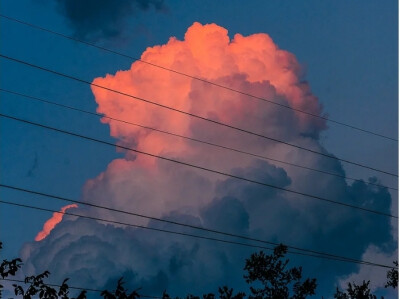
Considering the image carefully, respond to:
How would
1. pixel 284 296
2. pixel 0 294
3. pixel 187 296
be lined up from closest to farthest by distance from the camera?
pixel 0 294
pixel 187 296
pixel 284 296

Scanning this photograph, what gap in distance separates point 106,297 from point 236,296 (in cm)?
2353

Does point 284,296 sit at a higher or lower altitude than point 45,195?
higher

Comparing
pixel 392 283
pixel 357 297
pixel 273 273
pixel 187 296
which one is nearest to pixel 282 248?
pixel 273 273

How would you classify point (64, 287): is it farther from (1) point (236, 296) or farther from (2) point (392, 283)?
(2) point (392, 283)

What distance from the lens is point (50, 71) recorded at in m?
28.6

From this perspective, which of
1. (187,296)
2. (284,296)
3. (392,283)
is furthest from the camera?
(392,283)

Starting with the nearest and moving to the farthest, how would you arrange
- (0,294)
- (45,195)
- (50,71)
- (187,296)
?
(0,294) → (45,195) → (50,71) → (187,296)

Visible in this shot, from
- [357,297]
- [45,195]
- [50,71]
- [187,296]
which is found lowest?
[45,195]

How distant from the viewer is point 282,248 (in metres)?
56.1

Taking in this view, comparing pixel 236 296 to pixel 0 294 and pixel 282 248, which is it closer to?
pixel 282 248

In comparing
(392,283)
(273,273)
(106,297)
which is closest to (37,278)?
(106,297)

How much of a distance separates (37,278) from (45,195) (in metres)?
4.70

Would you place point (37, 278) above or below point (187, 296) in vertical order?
below

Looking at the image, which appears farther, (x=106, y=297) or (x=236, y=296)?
(x=236, y=296)
